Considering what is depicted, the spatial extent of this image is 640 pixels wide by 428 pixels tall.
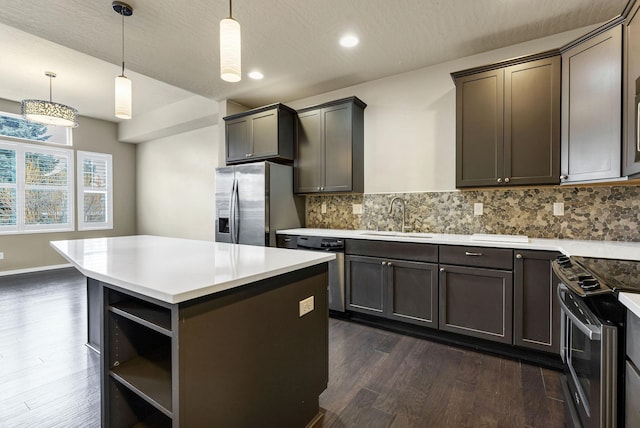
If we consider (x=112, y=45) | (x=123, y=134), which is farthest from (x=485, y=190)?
(x=123, y=134)

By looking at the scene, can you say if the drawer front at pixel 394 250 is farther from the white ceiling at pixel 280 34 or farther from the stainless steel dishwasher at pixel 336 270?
the white ceiling at pixel 280 34

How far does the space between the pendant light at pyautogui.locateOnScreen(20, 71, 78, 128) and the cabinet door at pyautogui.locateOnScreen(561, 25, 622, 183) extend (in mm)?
5102

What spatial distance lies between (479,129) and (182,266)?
262 cm

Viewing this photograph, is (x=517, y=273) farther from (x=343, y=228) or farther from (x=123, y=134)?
(x=123, y=134)

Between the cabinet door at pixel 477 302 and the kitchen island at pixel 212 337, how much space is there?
1.32m

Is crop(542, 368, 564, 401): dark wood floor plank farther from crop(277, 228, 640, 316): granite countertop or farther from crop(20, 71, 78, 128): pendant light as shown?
crop(20, 71, 78, 128): pendant light

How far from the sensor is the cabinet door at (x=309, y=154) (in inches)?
144

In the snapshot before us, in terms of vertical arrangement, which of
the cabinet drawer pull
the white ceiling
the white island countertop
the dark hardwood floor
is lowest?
the dark hardwood floor

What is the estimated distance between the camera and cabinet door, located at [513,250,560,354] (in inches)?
83.9

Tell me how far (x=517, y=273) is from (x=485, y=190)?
0.96m

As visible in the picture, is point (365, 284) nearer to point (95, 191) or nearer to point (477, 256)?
point (477, 256)

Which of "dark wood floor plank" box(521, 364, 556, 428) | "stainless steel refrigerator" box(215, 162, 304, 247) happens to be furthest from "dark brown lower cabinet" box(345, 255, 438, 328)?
"stainless steel refrigerator" box(215, 162, 304, 247)

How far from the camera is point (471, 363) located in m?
2.27

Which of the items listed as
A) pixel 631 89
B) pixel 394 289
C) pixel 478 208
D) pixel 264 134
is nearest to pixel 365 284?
pixel 394 289
